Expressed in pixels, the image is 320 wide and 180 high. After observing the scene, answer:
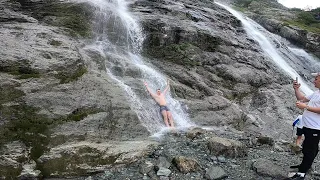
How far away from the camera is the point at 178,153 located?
38.8ft

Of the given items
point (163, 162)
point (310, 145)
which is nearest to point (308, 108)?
point (310, 145)

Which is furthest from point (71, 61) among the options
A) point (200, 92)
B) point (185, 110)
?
point (200, 92)

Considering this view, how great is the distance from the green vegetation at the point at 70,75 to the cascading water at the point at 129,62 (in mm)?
1888

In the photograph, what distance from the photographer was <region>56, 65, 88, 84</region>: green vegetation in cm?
1512

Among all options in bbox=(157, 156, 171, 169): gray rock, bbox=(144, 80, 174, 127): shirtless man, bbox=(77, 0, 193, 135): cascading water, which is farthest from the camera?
bbox=(144, 80, 174, 127): shirtless man

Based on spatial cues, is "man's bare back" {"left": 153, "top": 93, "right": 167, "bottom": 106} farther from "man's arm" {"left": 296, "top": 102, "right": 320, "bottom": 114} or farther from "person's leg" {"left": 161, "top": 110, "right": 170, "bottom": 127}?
"man's arm" {"left": 296, "top": 102, "right": 320, "bottom": 114}

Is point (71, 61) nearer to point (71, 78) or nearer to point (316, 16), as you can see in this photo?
point (71, 78)

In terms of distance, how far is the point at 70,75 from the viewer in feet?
51.0

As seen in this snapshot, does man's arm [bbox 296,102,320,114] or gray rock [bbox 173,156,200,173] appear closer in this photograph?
man's arm [bbox 296,102,320,114]

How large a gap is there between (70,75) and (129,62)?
5.05m

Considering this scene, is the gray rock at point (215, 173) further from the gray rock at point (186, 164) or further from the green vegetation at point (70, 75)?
the green vegetation at point (70, 75)

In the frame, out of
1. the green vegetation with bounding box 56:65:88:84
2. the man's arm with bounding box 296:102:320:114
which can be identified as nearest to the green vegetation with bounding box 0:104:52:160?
the green vegetation with bounding box 56:65:88:84

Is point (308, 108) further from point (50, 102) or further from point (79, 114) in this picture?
point (50, 102)

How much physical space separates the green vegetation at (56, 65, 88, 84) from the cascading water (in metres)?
1.89
